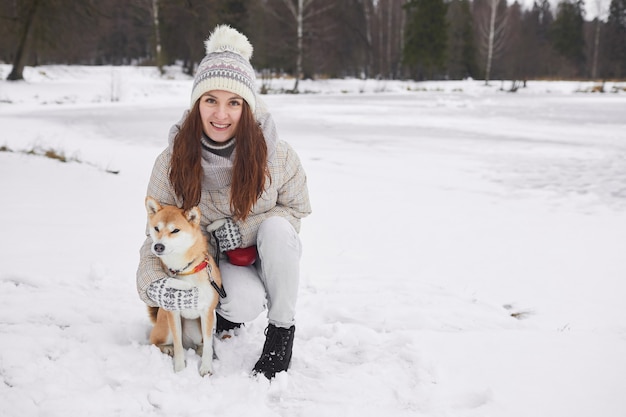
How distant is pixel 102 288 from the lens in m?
3.02

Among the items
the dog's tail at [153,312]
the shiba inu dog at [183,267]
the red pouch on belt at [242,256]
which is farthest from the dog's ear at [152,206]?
the dog's tail at [153,312]

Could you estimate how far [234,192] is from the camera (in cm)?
219

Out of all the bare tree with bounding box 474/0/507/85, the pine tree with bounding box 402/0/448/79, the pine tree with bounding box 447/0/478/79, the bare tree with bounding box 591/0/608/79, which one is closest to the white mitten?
the pine tree with bounding box 402/0/448/79

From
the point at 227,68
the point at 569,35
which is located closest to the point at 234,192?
the point at 227,68

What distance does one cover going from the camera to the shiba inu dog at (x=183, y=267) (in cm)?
→ 199

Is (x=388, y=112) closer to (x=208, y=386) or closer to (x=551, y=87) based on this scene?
(x=208, y=386)

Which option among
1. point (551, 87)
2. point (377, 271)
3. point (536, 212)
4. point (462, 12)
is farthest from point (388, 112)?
point (462, 12)

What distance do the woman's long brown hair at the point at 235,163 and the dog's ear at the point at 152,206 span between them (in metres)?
0.16

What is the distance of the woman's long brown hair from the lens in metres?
2.15

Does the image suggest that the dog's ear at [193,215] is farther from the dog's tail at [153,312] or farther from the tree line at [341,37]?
the tree line at [341,37]

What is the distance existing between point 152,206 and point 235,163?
16.0 inches

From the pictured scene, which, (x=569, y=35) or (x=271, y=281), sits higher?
(x=569, y=35)

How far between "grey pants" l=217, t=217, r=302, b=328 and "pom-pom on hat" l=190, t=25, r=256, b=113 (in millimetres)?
602

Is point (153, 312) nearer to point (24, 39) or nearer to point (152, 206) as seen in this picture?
point (152, 206)
